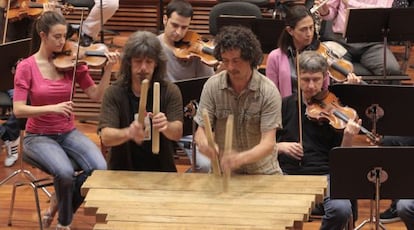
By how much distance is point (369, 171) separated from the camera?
462 centimetres

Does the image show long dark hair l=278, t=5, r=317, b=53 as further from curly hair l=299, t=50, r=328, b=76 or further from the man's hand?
the man's hand

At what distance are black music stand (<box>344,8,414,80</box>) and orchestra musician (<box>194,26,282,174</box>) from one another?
2054mm

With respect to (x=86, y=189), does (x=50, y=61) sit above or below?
above

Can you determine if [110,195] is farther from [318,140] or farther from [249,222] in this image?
[318,140]

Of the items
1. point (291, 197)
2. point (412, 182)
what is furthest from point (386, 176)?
point (291, 197)

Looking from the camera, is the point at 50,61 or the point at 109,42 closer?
the point at 50,61

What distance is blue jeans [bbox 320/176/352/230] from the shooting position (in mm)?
5094

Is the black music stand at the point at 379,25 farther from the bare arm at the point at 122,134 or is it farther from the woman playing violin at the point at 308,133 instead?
the bare arm at the point at 122,134

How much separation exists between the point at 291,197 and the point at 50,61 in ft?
7.10

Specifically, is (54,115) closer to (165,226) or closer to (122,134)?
(122,134)

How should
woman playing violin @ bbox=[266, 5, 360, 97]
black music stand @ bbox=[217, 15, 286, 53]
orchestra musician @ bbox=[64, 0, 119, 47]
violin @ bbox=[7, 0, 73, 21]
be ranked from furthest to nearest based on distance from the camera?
orchestra musician @ bbox=[64, 0, 119, 47]
violin @ bbox=[7, 0, 73, 21]
black music stand @ bbox=[217, 15, 286, 53]
woman playing violin @ bbox=[266, 5, 360, 97]

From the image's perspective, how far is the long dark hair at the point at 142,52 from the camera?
4.81m

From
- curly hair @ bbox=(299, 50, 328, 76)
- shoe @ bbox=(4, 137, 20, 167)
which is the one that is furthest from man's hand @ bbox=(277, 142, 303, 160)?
shoe @ bbox=(4, 137, 20, 167)

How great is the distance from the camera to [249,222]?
400 cm
